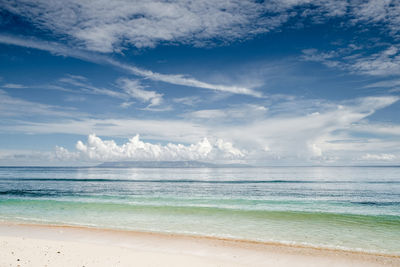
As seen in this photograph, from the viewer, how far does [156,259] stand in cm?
1110

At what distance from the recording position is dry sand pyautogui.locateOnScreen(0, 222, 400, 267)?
10.7 metres

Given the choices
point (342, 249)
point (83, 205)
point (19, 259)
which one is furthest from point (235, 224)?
point (83, 205)

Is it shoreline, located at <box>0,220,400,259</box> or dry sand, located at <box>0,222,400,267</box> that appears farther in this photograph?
shoreline, located at <box>0,220,400,259</box>

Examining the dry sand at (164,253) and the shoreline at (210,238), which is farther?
the shoreline at (210,238)

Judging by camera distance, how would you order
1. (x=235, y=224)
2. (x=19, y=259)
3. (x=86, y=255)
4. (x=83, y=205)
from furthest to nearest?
(x=83, y=205) < (x=235, y=224) < (x=86, y=255) < (x=19, y=259)

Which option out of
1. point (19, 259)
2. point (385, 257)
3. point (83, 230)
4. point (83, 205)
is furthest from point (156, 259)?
point (83, 205)

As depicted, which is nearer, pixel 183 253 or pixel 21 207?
pixel 183 253

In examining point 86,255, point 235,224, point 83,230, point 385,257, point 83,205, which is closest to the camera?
point 86,255

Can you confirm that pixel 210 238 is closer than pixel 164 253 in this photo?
No

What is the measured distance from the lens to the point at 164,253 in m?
12.2

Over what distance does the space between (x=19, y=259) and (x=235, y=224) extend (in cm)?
1285

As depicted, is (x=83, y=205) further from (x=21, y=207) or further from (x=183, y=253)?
(x=183, y=253)

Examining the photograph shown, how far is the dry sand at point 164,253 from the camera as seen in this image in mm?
10688

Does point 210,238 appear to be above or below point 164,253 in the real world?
below
